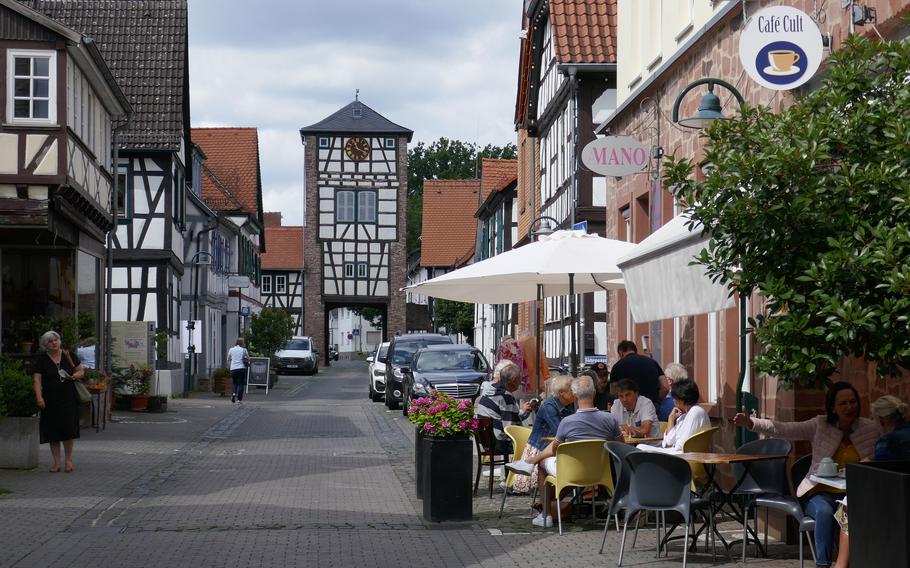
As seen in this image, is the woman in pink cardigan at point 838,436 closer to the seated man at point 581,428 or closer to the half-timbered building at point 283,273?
the seated man at point 581,428

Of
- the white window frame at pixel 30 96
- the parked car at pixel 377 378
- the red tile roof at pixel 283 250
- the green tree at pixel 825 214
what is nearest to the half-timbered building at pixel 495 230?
the parked car at pixel 377 378

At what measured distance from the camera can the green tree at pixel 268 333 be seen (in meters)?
50.2

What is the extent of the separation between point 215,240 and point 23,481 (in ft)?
118

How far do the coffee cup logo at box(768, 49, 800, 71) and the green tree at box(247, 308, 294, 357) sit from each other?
1620 inches

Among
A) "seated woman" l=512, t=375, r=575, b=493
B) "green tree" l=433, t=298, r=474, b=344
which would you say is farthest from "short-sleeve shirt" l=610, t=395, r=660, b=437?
"green tree" l=433, t=298, r=474, b=344

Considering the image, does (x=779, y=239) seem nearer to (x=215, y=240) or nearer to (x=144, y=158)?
(x=144, y=158)

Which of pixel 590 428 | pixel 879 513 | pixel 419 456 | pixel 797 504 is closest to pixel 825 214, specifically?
pixel 879 513

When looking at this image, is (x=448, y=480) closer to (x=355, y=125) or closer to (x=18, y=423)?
(x=18, y=423)

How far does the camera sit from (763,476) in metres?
9.95

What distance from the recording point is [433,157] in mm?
103688

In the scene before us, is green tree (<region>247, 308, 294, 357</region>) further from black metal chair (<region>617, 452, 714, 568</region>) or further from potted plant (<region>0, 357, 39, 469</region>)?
black metal chair (<region>617, 452, 714, 568</region>)

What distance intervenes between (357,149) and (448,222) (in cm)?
660

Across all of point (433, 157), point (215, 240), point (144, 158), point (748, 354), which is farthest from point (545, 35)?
point (433, 157)

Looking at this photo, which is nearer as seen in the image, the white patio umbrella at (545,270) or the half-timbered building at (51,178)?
the white patio umbrella at (545,270)
